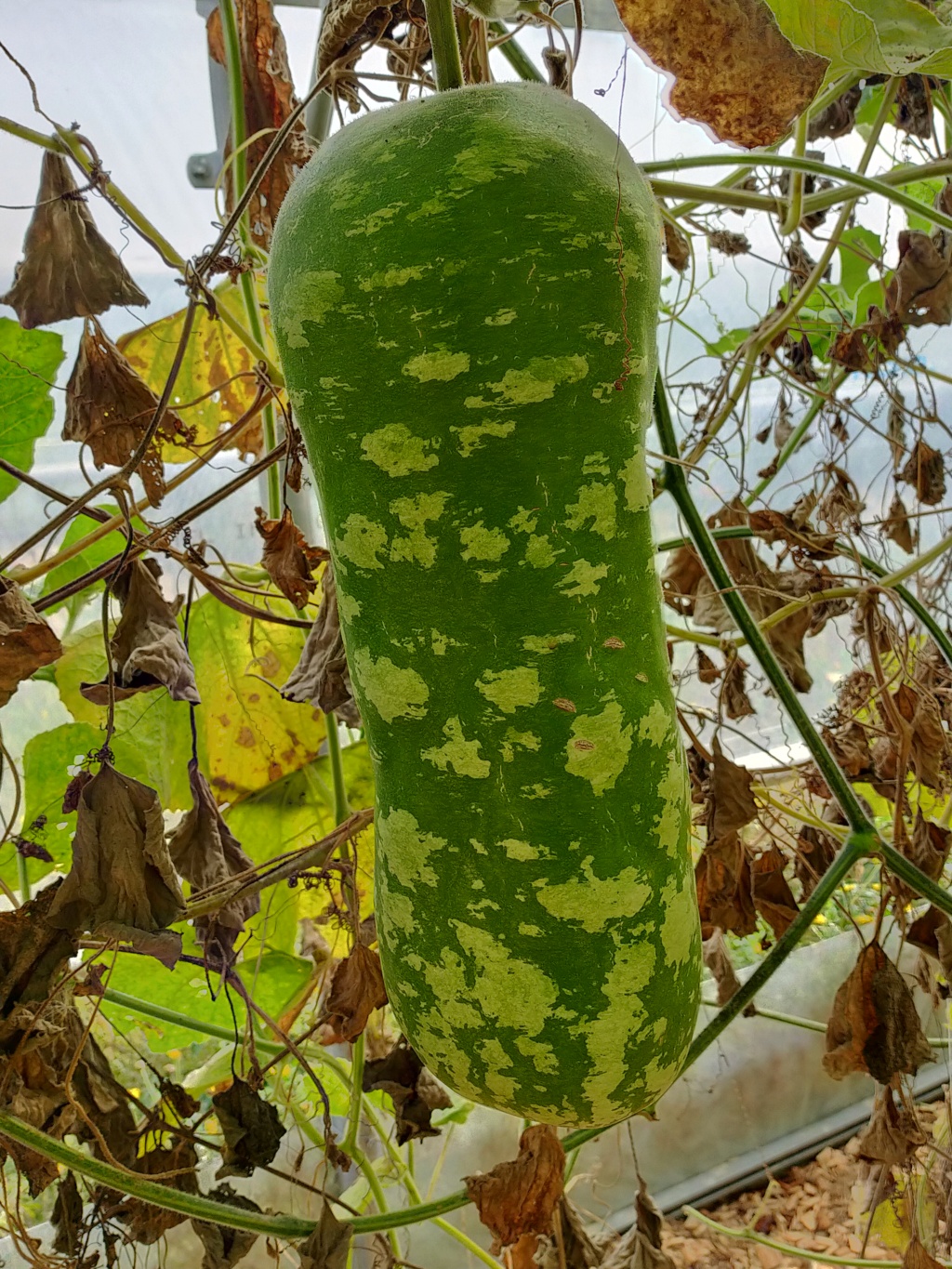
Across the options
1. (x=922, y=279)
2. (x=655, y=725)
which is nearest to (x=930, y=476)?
(x=922, y=279)

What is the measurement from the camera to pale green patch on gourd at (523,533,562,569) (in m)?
0.46

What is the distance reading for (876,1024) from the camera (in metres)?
0.75

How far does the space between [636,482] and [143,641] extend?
13.8 inches

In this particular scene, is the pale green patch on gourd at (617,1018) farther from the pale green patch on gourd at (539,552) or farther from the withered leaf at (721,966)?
the withered leaf at (721,966)

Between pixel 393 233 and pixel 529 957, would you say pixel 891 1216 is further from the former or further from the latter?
pixel 393 233

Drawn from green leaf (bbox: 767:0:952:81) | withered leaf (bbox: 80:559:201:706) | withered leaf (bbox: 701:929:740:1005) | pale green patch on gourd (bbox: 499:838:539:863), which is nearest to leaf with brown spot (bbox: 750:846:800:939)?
withered leaf (bbox: 701:929:740:1005)

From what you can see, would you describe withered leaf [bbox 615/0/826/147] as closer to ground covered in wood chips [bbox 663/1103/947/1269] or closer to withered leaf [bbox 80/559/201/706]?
withered leaf [bbox 80/559/201/706]

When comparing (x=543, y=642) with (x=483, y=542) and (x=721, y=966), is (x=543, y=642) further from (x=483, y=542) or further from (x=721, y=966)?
(x=721, y=966)

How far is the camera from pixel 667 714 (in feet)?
1.75

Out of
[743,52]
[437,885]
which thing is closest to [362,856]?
[437,885]

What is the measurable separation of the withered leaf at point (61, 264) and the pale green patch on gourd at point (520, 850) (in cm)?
43

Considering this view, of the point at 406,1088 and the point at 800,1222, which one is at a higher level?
the point at 406,1088

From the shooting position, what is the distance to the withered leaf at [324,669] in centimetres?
67

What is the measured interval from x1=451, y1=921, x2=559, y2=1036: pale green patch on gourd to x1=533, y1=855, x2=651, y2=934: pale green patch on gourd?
1.3 inches
